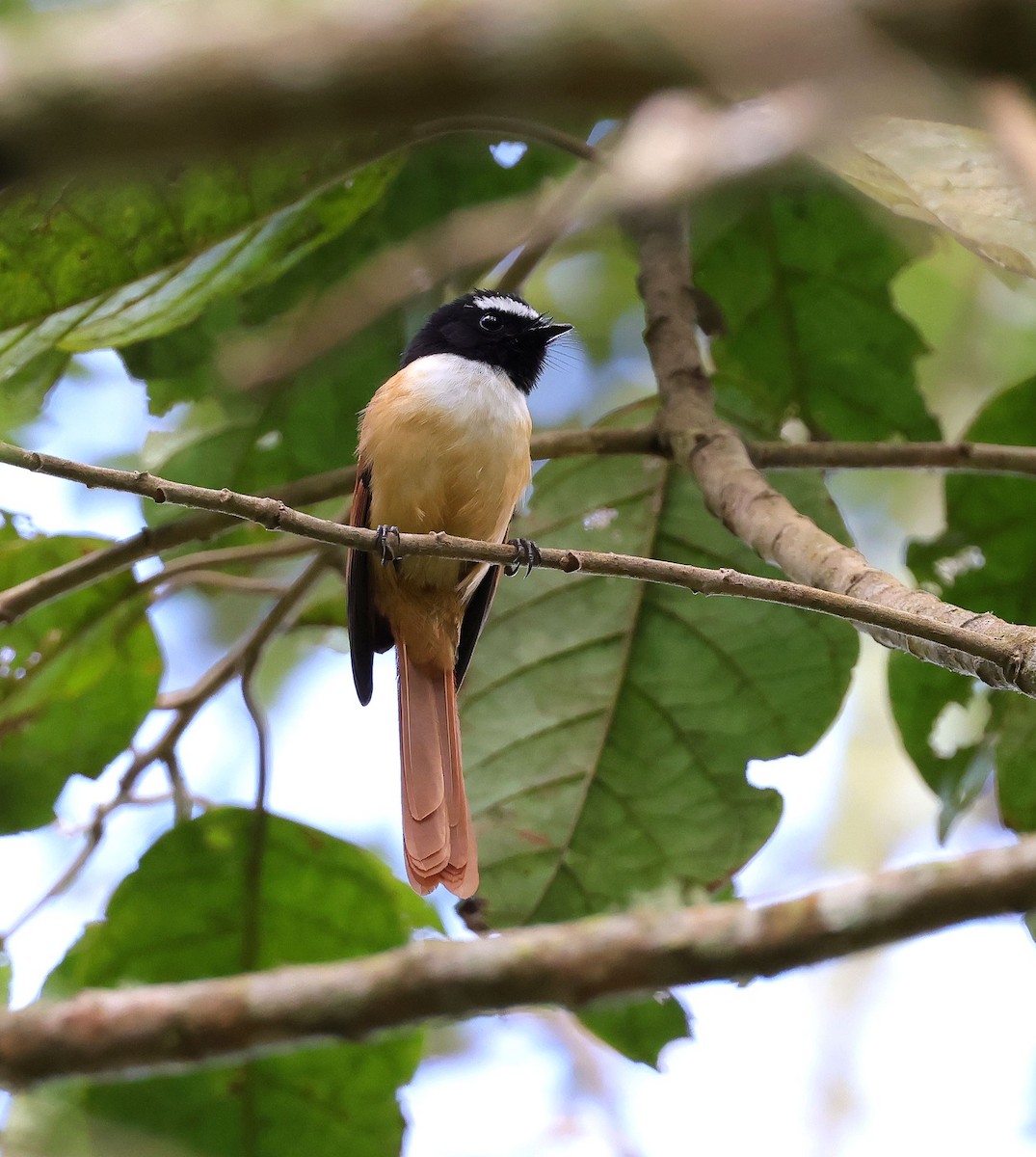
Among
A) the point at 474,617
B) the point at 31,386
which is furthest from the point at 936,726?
the point at 31,386

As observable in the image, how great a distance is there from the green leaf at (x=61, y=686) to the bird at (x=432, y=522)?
19.2 inches

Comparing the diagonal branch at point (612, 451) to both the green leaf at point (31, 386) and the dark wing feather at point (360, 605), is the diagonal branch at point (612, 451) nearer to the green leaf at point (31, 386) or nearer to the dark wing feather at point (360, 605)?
the dark wing feather at point (360, 605)

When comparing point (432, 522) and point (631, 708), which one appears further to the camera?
point (432, 522)

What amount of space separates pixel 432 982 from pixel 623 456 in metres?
2.18

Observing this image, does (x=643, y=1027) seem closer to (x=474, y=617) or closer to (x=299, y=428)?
(x=474, y=617)

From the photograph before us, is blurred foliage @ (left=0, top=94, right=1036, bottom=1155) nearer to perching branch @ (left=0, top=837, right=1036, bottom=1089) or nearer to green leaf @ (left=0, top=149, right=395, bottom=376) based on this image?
green leaf @ (left=0, top=149, right=395, bottom=376)

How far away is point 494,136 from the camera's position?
9.80ft

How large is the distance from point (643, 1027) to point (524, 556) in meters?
1.05

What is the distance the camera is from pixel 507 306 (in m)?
3.42

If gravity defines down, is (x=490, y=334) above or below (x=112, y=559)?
above

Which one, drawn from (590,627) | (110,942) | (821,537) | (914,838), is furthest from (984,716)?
(914,838)

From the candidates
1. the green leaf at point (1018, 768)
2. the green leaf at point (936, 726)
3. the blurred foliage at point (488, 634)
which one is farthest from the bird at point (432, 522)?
the green leaf at point (1018, 768)

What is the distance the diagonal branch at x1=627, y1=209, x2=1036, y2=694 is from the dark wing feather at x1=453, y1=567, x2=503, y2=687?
2.17 feet

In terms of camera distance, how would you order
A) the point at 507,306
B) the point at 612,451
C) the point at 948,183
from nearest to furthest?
the point at 948,183, the point at 612,451, the point at 507,306
